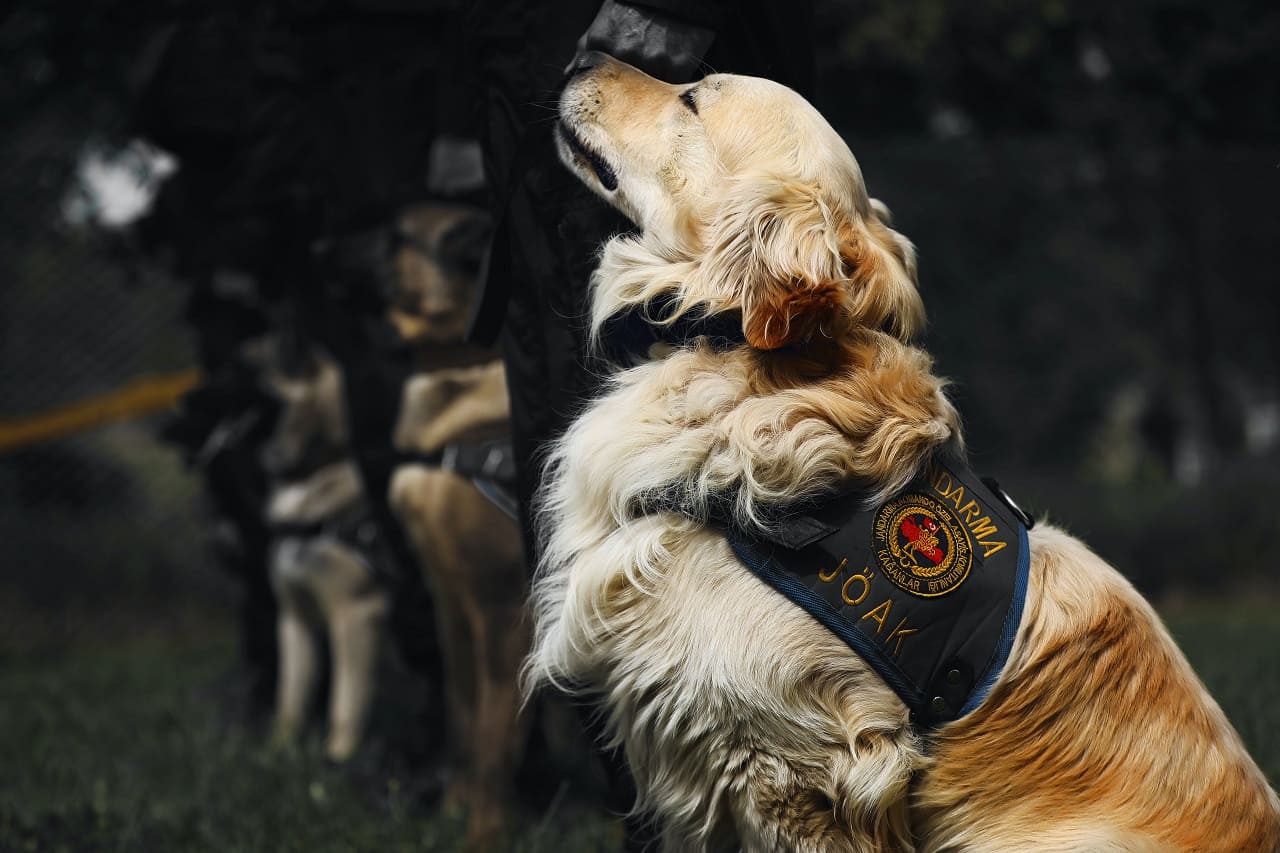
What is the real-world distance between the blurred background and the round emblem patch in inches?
26.4

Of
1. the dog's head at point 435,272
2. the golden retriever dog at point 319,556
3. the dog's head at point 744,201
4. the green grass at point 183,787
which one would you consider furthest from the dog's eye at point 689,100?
the golden retriever dog at point 319,556

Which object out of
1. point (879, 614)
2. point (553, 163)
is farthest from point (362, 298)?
point (879, 614)

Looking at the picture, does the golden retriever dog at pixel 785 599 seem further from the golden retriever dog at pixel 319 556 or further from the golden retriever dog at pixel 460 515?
the golden retriever dog at pixel 319 556

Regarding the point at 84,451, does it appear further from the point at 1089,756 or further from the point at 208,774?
the point at 1089,756

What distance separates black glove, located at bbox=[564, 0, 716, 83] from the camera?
2.46 m

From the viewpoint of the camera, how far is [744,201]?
2.36 metres

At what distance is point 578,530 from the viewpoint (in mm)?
2436

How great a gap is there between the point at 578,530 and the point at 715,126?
86 centimetres

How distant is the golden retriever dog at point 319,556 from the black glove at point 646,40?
8.20ft

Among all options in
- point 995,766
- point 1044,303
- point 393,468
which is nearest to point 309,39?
point 393,468

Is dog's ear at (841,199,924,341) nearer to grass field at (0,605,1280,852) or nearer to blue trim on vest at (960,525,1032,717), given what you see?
blue trim on vest at (960,525,1032,717)

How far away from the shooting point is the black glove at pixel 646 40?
2.46 meters

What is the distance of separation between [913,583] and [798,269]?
59 cm

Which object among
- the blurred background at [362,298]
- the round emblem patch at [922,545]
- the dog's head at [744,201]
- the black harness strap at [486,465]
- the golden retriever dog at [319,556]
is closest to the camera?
the round emblem patch at [922,545]
